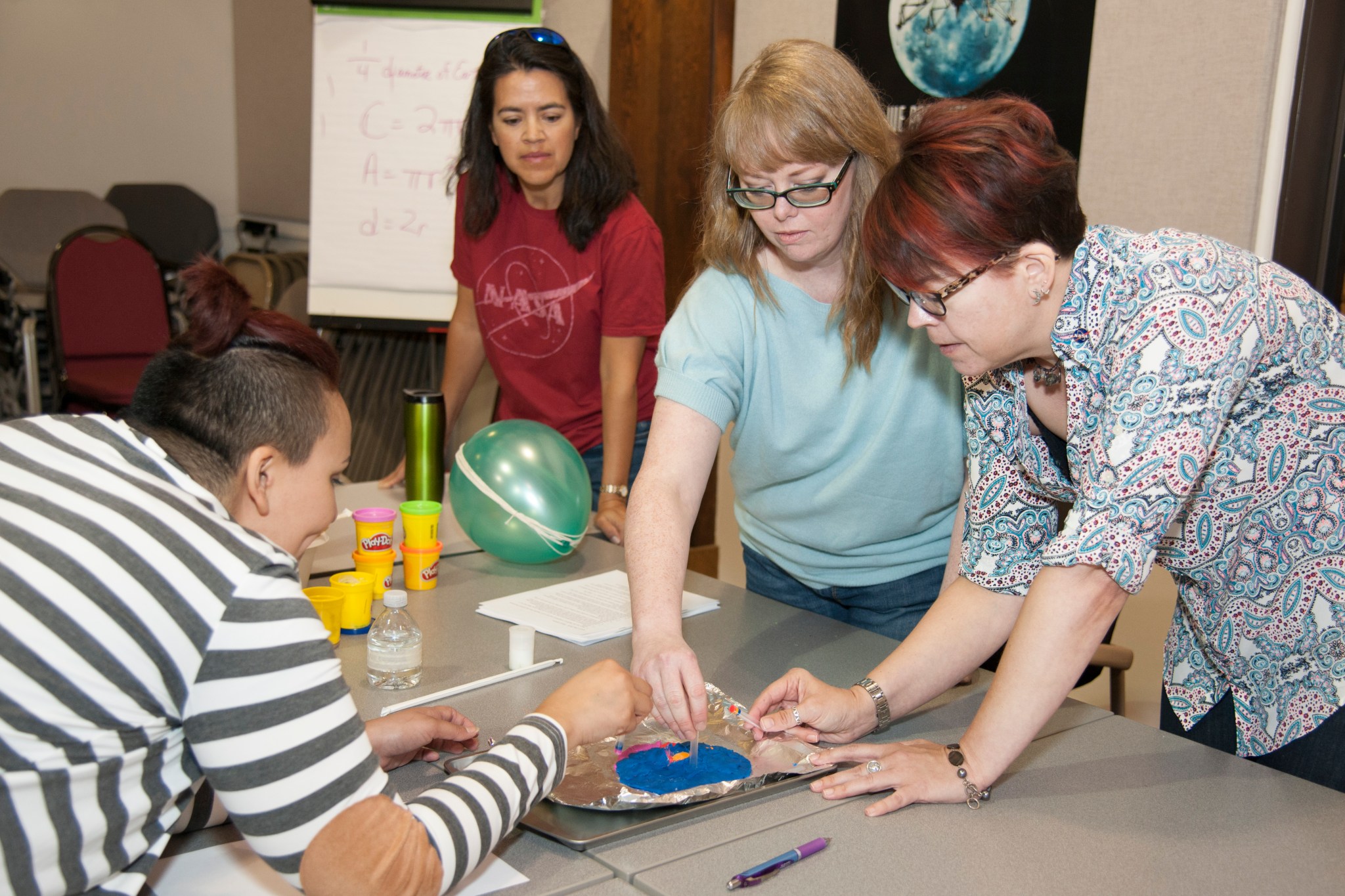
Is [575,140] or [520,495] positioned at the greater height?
[575,140]

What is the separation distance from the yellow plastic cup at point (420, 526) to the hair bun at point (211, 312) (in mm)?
778

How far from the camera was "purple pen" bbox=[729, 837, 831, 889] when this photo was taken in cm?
94

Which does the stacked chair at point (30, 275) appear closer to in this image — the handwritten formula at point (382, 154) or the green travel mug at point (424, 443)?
the handwritten formula at point (382, 154)

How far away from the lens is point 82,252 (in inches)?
182

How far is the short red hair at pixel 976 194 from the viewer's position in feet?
3.47

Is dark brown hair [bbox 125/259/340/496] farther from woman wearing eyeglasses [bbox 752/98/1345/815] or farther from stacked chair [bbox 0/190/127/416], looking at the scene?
stacked chair [bbox 0/190/127/416]

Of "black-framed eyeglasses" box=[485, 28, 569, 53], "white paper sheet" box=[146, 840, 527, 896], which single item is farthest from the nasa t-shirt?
"white paper sheet" box=[146, 840, 527, 896]

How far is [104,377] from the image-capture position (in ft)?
14.7

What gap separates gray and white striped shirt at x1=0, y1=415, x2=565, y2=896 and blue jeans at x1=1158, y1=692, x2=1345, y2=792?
0.98 metres

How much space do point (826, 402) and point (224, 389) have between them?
840 mm

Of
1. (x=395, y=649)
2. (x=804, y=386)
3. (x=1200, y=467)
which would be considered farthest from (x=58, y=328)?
(x=1200, y=467)

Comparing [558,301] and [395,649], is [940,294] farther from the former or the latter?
[558,301]

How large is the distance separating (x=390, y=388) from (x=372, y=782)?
135 inches

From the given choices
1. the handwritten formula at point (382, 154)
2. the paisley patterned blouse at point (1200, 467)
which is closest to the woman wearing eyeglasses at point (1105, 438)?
the paisley patterned blouse at point (1200, 467)
